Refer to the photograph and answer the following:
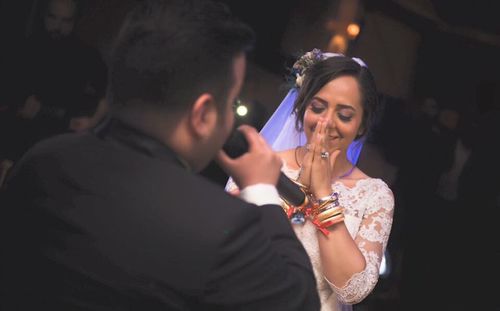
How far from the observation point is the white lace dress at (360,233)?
1.70 m

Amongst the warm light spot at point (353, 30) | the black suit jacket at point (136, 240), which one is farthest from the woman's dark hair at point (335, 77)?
the warm light spot at point (353, 30)

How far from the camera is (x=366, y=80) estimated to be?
78.8 inches

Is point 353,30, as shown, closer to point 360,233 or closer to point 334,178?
point 334,178

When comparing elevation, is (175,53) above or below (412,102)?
above

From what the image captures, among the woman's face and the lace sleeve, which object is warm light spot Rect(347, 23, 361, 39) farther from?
the lace sleeve

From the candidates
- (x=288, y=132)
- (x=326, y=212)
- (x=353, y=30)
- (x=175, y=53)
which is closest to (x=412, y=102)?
(x=353, y=30)

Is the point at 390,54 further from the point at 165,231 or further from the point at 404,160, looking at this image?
the point at 165,231

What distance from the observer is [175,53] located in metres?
0.96

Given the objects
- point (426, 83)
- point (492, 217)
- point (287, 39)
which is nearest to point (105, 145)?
point (287, 39)

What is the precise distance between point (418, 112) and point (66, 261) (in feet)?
8.91

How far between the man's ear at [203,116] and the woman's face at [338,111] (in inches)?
37.7

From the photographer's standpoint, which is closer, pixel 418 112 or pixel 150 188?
pixel 150 188

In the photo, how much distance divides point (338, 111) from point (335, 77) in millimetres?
117

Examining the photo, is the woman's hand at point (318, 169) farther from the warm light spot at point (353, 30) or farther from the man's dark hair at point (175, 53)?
the warm light spot at point (353, 30)
